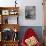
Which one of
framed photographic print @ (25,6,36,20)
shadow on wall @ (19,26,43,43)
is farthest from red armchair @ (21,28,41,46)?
framed photographic print @ (25,6,36,20)

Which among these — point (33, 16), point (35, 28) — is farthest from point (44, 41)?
point (33, 16)

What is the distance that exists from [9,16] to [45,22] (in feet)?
3.92

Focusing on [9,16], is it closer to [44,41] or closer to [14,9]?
[14,9]

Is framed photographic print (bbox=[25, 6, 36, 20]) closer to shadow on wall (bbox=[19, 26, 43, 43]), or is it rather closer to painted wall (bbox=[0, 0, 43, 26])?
painted wall (bbox=[0, 0, 43, 26])

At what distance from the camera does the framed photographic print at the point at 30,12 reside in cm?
502

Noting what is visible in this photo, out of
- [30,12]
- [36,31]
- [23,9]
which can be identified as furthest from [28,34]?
[23,9]

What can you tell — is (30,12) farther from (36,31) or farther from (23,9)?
(36,31)

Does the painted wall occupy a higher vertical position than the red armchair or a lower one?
higher

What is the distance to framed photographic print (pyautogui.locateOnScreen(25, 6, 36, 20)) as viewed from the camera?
5.02 m

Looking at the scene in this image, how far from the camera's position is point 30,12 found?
504 centimetres

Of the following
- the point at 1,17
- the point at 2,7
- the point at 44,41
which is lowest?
the point at 44,41

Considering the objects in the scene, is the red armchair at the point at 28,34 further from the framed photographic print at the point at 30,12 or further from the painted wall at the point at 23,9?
the framed photographic print at the point at 30,12

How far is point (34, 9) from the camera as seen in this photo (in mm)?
5047

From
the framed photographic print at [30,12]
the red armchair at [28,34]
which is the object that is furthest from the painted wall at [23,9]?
the red armchair at [28,34]
